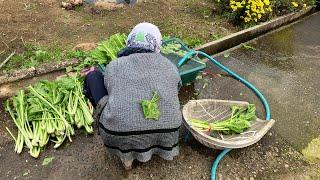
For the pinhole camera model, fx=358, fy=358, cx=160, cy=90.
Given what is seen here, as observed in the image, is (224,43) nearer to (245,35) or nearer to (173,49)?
(245,35)

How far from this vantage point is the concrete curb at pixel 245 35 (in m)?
6.24

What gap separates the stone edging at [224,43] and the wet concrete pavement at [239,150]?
15 cm

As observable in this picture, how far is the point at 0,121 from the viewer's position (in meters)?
4.61

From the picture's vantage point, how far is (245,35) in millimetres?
6738

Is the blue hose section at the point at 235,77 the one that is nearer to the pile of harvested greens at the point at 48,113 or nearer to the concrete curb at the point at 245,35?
the concrete curb at the point at 245,35

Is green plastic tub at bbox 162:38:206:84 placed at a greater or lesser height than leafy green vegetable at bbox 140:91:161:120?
lesser

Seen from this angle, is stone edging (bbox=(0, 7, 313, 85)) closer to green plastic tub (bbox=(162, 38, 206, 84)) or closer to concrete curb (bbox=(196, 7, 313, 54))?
concrete curb (bbox=(196, 7, 313, 54))

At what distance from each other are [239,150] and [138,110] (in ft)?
5.44

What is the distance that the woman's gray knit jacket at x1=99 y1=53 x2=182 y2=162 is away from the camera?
11.4 ft

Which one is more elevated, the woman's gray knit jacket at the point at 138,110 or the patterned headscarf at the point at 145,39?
the patterned headscarf at the point at 145,39

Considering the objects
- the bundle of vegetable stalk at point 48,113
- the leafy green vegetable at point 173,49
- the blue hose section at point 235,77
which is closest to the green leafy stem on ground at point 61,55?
the leafy green vegetable at point 173,49

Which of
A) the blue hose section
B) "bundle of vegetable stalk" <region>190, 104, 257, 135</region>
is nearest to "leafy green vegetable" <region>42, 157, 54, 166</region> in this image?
"bundle of vegetable stalk" <region>190, 104, 257, 135</region>

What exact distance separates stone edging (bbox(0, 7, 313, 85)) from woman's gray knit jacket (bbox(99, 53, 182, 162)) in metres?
1.83

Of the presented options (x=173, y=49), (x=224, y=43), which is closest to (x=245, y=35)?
(x=224, y=43)
